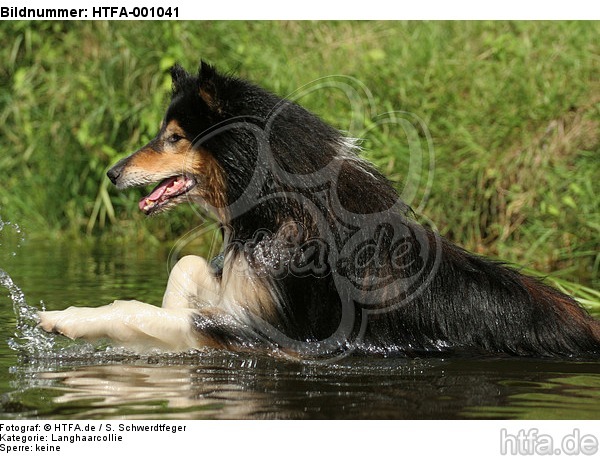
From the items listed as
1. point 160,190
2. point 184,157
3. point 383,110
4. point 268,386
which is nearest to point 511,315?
point 268,386

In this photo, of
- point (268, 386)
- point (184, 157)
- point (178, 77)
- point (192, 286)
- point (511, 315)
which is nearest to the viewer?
point (268, 386)

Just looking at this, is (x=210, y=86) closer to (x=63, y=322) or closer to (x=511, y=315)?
(x=63, y=322)

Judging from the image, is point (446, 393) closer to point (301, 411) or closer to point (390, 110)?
point (301, 411)

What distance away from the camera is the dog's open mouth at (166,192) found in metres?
6.47

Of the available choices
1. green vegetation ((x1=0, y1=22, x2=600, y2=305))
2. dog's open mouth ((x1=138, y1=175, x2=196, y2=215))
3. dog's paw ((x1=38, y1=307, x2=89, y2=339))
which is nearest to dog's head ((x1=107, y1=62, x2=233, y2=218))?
dog's open mouth ((x1=138, y1=175, x2=196, y2=215))

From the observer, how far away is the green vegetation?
1067 cm

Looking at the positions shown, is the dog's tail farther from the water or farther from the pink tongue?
the pink tongue

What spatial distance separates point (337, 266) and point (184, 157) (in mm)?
1166

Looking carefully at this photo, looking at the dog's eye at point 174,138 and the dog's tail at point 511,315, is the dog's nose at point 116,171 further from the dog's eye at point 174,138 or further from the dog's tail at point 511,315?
the dog's tail at point 511,315

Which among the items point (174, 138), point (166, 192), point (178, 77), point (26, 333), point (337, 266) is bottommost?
point (26, 333)

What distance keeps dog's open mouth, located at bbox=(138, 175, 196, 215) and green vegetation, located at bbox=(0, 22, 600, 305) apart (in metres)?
3.58

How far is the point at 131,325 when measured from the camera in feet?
19.8

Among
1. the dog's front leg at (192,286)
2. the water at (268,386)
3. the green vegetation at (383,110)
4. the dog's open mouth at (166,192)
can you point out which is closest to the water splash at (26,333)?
the water at (268,386)

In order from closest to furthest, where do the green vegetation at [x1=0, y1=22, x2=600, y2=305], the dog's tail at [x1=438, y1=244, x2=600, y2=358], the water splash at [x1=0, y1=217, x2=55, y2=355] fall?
the dog's tail at [x1=438, y1=244, x2=600, y2=358] → the water splash at [x1=0, y1=217, x2=55, y2=355] → the green vegetation at [x1=0, y1=22, x2=600, y2=305]
